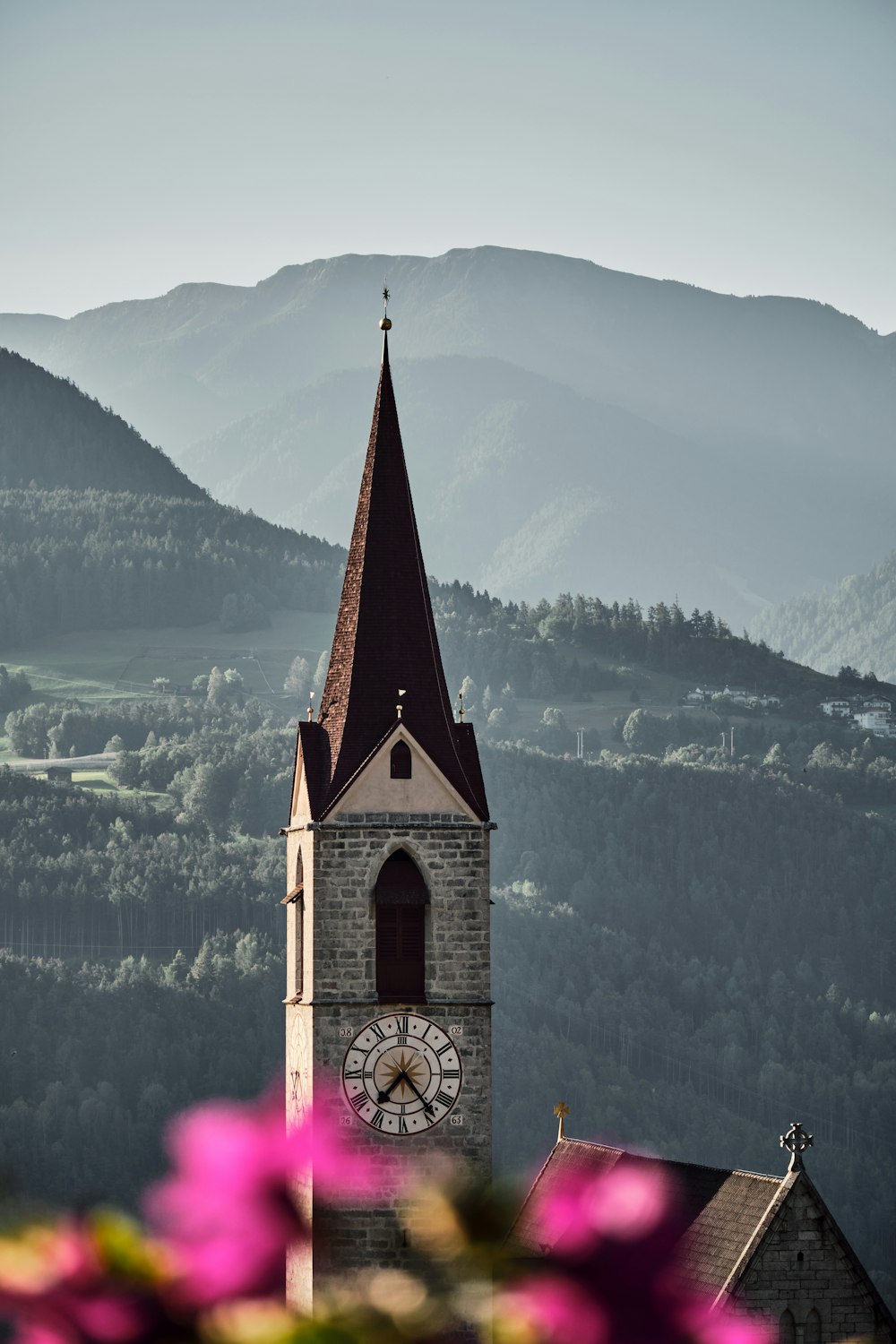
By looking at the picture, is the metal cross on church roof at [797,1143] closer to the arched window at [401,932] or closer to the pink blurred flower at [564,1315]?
the arched window at [401,932]

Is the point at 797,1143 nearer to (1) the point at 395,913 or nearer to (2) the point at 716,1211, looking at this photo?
(2) the point at 716,1211

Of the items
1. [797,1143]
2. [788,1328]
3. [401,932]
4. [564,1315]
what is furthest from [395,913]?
[564,1315]

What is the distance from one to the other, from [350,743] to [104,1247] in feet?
179

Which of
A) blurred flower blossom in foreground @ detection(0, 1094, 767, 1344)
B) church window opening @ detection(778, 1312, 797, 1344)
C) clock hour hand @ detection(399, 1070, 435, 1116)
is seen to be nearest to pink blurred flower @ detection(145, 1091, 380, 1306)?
blurred flower blossom in foreground @ detection(0, 1094, 767, 1344)

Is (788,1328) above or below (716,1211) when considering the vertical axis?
below

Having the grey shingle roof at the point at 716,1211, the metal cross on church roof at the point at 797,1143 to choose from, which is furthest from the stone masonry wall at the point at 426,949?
the metal cross on church roof at the point at 797,1143

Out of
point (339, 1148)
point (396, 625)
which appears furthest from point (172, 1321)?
point (396, 625)

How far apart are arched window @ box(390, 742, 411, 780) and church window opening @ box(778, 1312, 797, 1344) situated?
43.6 ft

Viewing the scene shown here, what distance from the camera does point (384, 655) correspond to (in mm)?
59969

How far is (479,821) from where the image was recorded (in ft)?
190

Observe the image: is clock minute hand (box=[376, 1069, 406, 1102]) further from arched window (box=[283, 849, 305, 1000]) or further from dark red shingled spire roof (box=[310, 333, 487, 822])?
dark red shingled spire roof (box=[310, 333, 487, 822])

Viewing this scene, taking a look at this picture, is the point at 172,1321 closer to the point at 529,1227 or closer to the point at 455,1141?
the point at 529,1227

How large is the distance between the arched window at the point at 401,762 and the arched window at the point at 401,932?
1609mm

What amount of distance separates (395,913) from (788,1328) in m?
11.5
